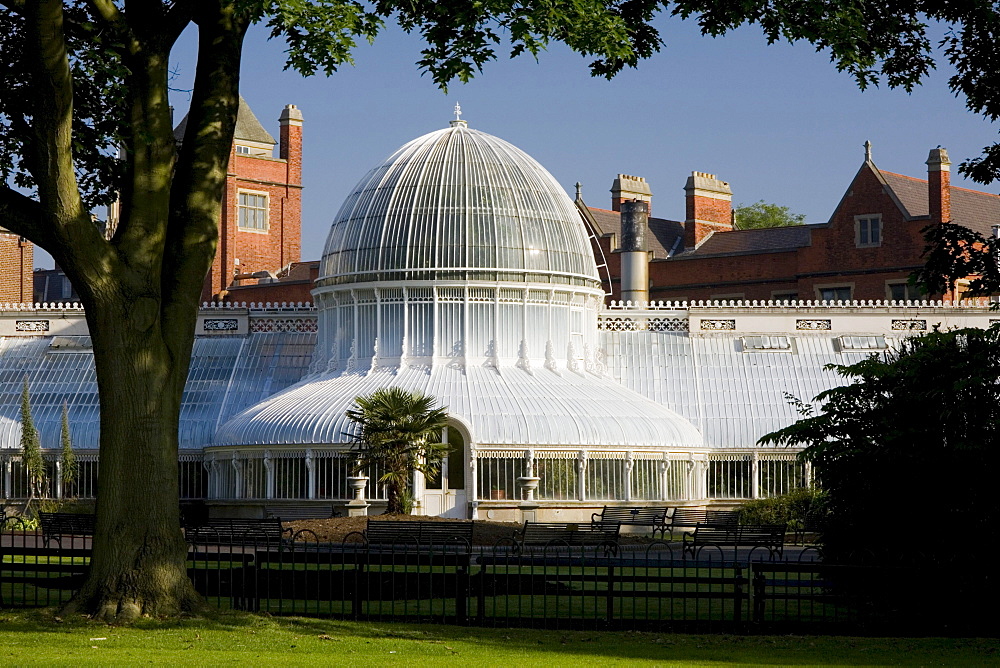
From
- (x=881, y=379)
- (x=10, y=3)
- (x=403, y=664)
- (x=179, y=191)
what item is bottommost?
(x=403, y=664)

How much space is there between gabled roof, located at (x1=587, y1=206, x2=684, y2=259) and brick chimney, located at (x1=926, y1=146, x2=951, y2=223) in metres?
13.3

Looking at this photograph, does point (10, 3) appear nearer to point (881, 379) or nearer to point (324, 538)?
point (881, 379)

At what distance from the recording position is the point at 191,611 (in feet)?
53.7

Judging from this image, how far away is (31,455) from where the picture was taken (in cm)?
3816

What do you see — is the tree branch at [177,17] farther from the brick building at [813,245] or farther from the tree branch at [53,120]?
the brick building at [813,245]

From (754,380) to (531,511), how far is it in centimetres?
868

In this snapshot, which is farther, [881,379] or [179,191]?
[881,379]

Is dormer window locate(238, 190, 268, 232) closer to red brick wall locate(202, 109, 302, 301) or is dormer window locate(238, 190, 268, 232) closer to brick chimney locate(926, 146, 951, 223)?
red brick wall locate(202, 109, 302, 301)

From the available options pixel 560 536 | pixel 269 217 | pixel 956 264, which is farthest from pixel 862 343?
pixel 269 217

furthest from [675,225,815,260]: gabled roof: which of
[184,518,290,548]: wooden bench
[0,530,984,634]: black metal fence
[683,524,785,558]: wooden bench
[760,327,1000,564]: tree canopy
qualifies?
[0,530,984,634]: black metal fence

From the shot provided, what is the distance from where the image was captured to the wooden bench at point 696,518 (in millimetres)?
32566

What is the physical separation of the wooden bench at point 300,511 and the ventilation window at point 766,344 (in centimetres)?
1341

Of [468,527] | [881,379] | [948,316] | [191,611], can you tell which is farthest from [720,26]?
[948,316]

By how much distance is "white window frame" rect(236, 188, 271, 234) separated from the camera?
6875cm
